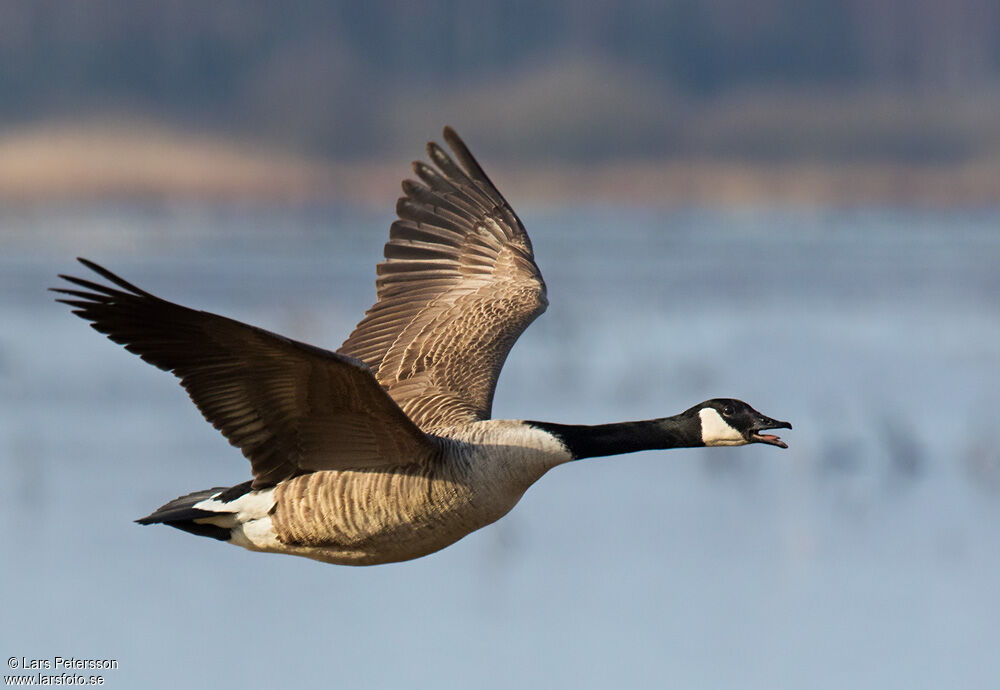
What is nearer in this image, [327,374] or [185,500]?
[327,374]

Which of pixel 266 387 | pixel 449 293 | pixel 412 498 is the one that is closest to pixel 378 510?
pixel 412 498

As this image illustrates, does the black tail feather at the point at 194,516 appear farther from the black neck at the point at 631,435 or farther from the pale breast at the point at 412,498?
the black neck at the point at 631,435

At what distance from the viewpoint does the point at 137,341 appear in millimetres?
6355

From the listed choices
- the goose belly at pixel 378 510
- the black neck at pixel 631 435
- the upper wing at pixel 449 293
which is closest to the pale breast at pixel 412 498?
the goose belly at pixel 378 510

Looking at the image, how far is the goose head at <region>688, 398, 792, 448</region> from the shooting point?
7.87 m

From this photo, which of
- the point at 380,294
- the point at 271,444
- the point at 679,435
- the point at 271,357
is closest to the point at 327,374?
the point at 271,357

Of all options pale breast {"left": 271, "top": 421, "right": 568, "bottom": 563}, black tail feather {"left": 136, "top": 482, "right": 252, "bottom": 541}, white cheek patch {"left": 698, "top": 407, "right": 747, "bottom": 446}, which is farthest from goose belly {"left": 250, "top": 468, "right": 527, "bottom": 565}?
white cheek patch {"left": 698, "top": 407, "right": 747, "bottom": 446}

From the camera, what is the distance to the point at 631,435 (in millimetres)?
7953

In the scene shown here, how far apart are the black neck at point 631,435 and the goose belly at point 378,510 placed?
573 millimetres

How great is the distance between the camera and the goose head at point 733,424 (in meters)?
7.87

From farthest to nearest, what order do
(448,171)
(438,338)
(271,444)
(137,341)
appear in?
(448,171)
(438,338)
(271,444)
(137,341)

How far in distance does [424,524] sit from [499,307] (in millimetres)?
2962

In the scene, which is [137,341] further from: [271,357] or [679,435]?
[679,435]

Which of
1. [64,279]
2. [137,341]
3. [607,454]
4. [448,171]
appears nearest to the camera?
[64,279]
